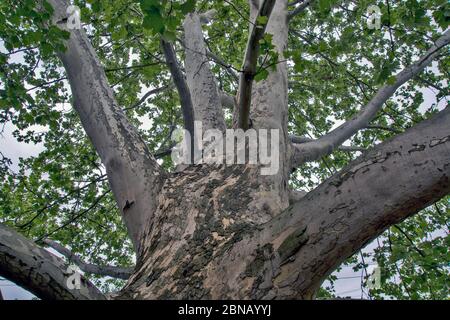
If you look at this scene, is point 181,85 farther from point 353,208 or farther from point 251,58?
point 353,208

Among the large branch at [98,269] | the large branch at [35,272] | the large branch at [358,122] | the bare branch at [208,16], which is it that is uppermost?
the bare branch at [208,16]

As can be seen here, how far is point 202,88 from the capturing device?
3557mm

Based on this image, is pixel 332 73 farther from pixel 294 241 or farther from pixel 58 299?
pixel 58 299

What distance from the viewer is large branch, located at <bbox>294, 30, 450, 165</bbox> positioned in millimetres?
3291

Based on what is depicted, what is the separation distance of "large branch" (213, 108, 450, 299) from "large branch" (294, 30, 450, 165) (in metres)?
1.66

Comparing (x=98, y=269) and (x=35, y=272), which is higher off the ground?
(x=98, y=269)

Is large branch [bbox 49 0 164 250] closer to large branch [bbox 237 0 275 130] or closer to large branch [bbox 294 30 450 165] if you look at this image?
large branch [bbox 237 0 275 130]

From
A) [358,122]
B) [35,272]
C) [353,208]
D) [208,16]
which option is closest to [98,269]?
[35,272]

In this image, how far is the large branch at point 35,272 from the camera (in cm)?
140

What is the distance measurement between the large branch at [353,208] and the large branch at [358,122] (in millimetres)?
1657

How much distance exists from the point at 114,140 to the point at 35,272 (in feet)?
4.17

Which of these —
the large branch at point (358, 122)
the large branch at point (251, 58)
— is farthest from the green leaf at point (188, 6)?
the large branch at point (358, 122)

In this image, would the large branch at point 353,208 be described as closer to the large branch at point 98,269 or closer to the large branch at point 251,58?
the large branch at point 251,58

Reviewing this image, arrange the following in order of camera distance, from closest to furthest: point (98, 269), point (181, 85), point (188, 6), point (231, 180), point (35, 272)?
point (35, 272)
point (188, 6)
point (231, 180)
point (181, 85)
point (98, 269)
